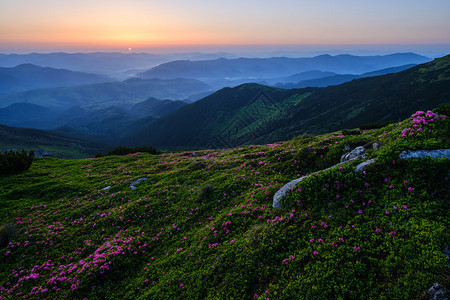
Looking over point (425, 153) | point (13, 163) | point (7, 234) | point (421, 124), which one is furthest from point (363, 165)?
point (13, 163)

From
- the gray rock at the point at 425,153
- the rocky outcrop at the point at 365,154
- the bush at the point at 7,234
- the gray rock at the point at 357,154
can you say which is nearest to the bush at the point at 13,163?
the bush at the point at 7,234

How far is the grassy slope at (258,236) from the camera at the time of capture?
22.0 feet

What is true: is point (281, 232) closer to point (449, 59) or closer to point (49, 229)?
point (49, 229)

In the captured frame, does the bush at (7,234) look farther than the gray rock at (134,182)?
No

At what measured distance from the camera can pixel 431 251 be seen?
623cm

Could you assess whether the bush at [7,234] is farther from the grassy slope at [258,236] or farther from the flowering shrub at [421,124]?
the flowering shrub at [421,124]

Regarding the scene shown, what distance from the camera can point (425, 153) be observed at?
8.84 meters

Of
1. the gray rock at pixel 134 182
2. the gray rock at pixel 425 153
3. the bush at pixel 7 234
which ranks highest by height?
the gray rock at pixel 425 153

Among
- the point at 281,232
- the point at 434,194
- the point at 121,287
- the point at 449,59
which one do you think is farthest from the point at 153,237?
the point at 449,59

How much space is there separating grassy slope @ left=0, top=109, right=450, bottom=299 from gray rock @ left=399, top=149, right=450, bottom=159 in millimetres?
284

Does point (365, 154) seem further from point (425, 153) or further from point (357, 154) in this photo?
point (425, 153)

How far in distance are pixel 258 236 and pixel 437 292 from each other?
5657 millimetres

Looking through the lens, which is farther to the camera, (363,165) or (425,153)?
(363,165)

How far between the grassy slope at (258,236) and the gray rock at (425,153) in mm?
284
